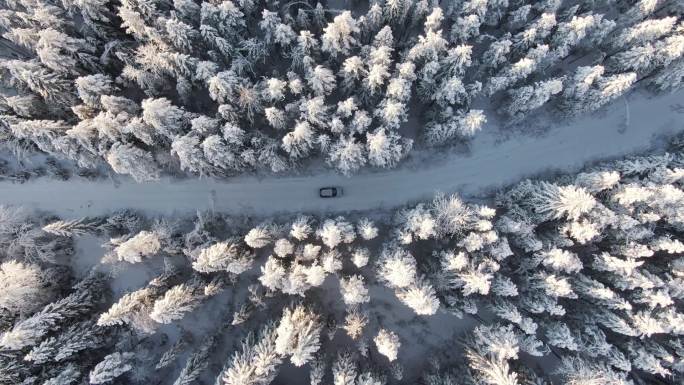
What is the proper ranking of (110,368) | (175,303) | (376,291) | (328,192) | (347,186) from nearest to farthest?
(175,303) → (110,368) → (376,291) → (328,192) → (347,186)

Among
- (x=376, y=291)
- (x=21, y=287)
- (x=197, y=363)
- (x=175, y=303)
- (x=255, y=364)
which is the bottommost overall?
(x=197, y=363)

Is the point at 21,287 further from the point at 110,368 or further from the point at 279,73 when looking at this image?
the point at 279,73

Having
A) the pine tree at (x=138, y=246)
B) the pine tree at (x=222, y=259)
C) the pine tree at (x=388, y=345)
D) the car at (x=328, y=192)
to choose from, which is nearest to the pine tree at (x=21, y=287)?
the pine tree at (x=138, y=246)

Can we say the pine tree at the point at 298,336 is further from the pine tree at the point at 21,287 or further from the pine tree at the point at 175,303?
the pine tree at the point at 21,287

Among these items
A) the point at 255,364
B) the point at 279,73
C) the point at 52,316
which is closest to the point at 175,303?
the point at 255,364

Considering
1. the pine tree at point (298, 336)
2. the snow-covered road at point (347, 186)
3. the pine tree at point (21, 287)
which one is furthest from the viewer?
the snow-covered road at point (347, 186)

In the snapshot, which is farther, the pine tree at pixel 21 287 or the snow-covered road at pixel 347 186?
the snow-covered road at pixel 347 186

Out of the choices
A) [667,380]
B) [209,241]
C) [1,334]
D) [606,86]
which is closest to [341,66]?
[209,241]
